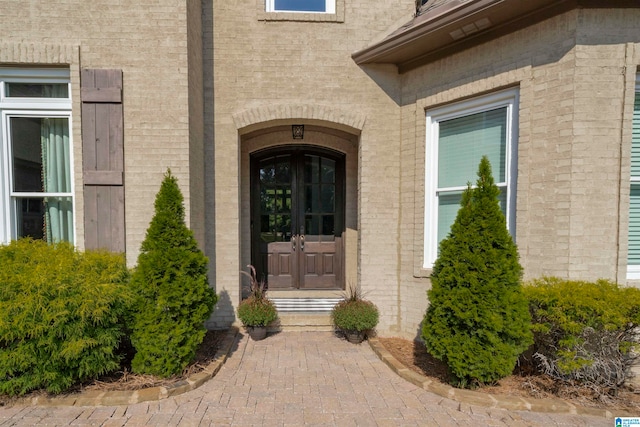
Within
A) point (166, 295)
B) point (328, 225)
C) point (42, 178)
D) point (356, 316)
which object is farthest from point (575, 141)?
point (42, 178)

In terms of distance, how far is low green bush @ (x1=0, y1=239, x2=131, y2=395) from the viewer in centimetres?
269

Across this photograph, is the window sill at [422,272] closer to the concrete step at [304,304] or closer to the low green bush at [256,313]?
the concrete step at [304,304]

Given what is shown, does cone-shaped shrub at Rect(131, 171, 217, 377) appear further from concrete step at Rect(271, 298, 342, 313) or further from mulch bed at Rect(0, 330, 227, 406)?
concrete step at Rect(271, 298, 342, 313)

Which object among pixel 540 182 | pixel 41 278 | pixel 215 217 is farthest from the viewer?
pixel 215 217

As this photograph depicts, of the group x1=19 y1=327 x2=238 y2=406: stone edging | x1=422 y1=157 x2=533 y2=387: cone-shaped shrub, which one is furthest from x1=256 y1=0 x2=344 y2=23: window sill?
x1=19 y1=327 x2=238 y2=406: stone edging

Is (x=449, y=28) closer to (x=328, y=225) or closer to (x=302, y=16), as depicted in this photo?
(x=302, y=16)

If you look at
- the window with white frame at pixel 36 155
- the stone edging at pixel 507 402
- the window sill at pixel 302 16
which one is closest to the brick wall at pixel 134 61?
the window with white frame at pixel 36 155

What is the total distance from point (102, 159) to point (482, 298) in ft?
14.2

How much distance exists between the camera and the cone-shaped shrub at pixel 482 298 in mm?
2850

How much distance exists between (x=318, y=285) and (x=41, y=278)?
13.0ft

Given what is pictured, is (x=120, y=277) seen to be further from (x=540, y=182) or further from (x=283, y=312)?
(x=540, y=182)

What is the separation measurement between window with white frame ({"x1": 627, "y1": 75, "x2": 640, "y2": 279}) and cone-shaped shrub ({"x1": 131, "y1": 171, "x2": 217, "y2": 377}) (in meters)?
4.56

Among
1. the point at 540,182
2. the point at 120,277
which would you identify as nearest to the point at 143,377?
the point at 120,277

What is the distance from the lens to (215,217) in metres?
4.48
